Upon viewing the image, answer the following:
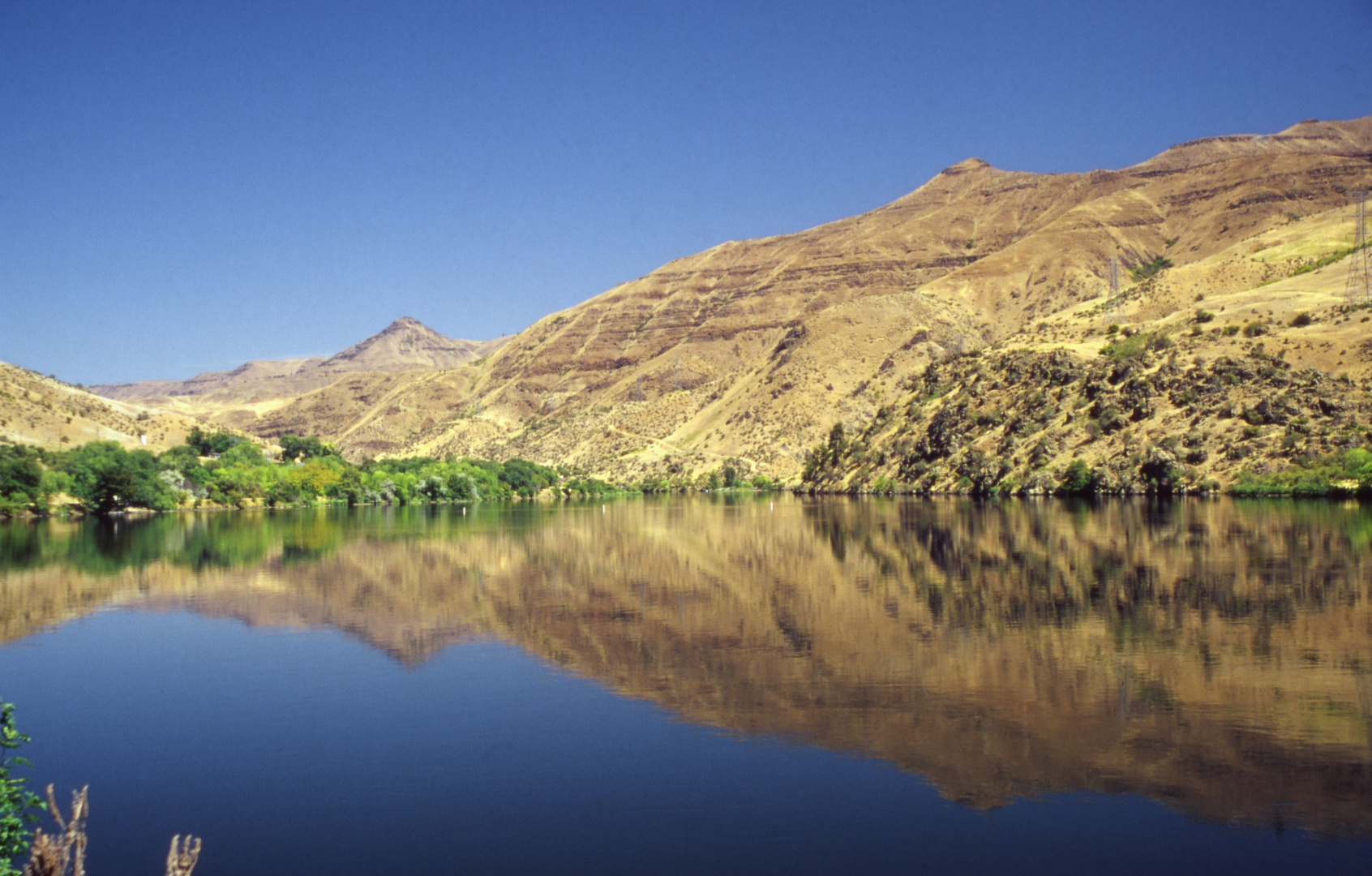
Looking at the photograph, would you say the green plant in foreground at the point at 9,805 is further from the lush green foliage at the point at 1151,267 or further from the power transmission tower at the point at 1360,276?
the lush green foliage at the point at 1151,267

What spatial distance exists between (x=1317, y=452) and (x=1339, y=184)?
142m

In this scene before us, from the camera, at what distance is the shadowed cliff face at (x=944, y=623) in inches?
513

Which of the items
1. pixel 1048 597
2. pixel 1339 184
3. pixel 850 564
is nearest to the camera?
pixel 1048 597

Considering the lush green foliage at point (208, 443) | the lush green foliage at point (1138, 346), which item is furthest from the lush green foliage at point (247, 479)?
the lush green foliage at point (1138, 346)

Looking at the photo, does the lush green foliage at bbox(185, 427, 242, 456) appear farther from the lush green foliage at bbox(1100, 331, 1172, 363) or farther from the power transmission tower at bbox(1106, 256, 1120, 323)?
the power transmission tower at bbox(1106, 256, 1120, 323)

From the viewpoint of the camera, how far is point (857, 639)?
20.8m

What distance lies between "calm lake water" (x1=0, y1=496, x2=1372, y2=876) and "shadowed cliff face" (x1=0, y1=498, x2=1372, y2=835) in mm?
102

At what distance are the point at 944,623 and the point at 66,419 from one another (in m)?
113

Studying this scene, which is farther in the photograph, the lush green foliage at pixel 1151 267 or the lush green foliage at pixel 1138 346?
the lush green foliage at pixel 1151 267

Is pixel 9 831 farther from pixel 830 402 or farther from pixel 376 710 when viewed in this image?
pixel 830 402

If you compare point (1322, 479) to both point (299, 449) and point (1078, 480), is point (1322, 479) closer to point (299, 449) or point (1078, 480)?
point (1078, 480)

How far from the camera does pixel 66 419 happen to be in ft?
359

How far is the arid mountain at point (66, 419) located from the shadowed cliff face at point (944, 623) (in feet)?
196

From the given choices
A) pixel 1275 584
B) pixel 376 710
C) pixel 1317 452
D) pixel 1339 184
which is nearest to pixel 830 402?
pixel 1317 452
